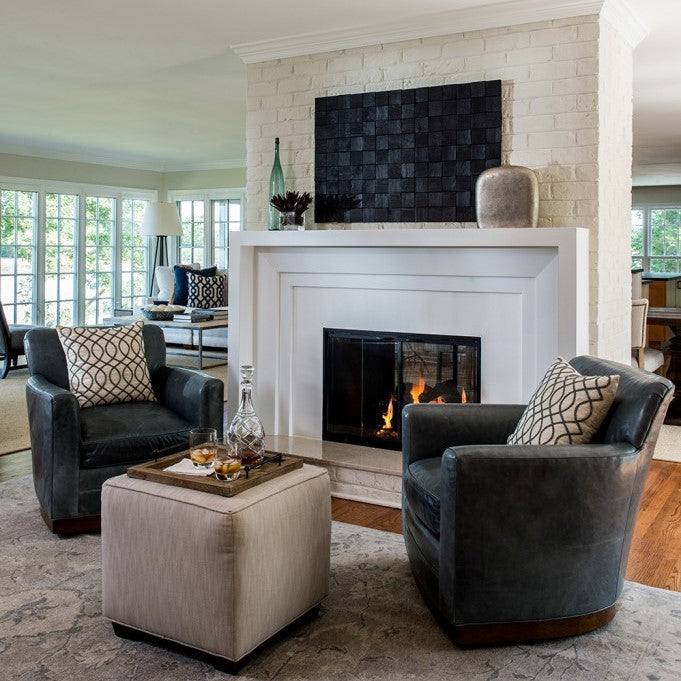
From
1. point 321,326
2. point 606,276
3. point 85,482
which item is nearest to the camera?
point 85,482

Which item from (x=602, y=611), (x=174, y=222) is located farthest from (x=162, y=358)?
(x=174, y=222)

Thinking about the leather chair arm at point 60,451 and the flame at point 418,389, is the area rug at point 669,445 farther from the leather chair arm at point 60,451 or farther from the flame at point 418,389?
the leather chair arm at point 60,451

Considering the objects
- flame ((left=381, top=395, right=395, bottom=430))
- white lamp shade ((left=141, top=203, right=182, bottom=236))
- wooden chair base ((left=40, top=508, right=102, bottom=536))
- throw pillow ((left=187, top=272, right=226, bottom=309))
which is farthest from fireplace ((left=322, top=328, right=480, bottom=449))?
white lamp shade ((left=141, top=203, right=182, bottom=236))

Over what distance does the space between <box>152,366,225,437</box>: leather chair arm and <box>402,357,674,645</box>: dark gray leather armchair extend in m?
1.49

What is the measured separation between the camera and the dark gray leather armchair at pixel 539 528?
235 centimetres

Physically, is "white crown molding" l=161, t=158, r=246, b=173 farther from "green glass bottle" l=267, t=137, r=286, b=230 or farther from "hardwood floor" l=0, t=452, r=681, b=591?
"hardwood floor" l=0, t=452, r=681, b=591

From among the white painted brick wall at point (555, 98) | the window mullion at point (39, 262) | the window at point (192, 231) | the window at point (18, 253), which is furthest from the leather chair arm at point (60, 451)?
the window at point (192, 231)

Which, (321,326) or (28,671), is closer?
(28,671)

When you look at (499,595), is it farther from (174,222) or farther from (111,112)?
(174,222)

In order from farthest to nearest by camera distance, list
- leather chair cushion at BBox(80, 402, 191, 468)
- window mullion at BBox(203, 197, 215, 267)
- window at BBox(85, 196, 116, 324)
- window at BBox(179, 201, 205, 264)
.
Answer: window at BBox(179, 201, 205, 264), window mullion at BBox(203, 197, 215, 267), window at BBox(85, 196, 116, 324), leather chair cushion at BBox(80, 402, 191, 468)

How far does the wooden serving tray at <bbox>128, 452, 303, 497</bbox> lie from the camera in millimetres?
2385

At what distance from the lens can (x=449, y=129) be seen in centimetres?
407

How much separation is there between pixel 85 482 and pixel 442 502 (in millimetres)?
1725

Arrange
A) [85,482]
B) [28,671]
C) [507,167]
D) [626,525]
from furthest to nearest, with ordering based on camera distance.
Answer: [507,167] → [85,482] → [626,525] → [28,671]
